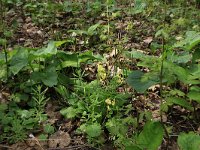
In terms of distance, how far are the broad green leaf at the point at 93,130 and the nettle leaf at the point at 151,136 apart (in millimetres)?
455

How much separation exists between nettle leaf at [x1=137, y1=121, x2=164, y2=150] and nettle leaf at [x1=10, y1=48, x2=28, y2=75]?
55.9 inches

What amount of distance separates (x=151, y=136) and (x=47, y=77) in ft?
4.27

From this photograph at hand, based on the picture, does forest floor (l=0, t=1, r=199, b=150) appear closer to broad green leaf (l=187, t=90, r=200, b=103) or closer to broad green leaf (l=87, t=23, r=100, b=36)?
broad green leaf (l=87, t=23, r=100, b=36)

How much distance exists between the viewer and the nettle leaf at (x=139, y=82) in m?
2.58

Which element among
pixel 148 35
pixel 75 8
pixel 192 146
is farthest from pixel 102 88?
pixel 75 8

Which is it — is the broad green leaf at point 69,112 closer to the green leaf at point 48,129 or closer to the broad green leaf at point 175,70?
the green leaf at point 48,129

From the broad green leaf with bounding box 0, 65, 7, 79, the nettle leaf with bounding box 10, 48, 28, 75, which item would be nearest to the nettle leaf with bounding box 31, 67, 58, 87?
the nettle leaf with bounding box 10, 48, 28, 75

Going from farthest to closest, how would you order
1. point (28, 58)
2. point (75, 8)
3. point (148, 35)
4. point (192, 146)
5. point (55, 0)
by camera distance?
point (55, 0)
point (75, 8)
point (148, 35)
point (28, 58)
point (192, 146)

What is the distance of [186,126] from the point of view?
8.76 ft

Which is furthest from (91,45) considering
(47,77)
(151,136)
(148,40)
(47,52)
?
(151,136)

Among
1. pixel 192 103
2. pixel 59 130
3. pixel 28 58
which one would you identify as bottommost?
pixel 59 130

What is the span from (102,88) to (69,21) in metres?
2.46

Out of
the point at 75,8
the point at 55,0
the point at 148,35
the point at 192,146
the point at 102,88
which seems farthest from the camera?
the point at 55,0

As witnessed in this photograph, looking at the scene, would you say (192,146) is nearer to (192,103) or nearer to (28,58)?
(192,103)
